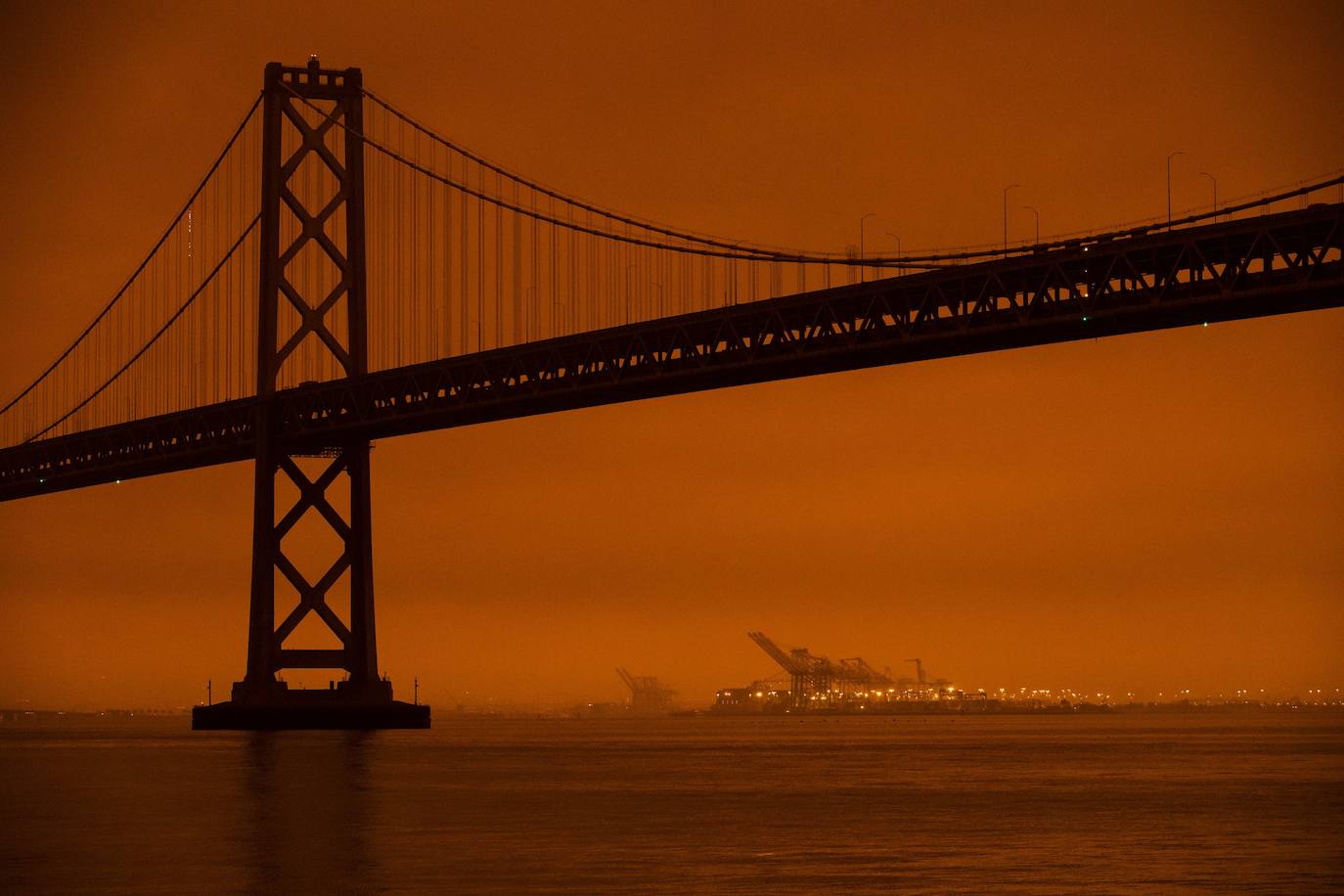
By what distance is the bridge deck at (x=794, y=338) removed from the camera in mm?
45500

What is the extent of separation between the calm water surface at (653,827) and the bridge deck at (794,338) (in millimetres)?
9549

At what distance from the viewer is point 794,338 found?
56406 mm

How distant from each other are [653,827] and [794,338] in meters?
23.4

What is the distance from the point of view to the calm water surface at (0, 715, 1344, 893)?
26609 mm

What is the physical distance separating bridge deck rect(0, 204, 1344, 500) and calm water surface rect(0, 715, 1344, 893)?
31.3ft

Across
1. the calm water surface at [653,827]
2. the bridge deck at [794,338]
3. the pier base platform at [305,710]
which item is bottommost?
the calm water surface at [653,827]

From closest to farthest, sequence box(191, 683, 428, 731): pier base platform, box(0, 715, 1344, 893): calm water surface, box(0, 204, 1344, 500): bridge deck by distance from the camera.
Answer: box(0, 715, 1344, 893): calm water surface
box(0, 204, 1344, 500): bridge deck
box(191, 683, 428, 731): pier base platform

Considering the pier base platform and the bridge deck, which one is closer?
the bridge deck

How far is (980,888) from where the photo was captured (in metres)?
25.3

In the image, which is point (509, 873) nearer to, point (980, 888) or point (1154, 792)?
point (980, 888)

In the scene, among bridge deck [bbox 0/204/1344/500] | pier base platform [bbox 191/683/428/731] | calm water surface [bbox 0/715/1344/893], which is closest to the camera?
calm water surface [bbox 0/715/1344/893]

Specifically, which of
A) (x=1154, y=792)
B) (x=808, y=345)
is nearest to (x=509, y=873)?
(x=1154, y=792)

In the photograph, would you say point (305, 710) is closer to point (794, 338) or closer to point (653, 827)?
point (794, 338)

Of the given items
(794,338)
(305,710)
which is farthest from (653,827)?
(305,710)
